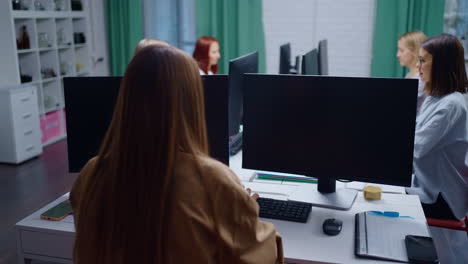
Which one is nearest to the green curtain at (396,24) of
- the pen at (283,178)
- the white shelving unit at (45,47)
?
the pen at (283,178)

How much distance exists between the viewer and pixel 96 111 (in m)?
1.81

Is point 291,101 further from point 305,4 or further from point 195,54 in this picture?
point 305,4

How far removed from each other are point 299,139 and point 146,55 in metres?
0.84

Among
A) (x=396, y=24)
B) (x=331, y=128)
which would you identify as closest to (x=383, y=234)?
(x=331, y=128)

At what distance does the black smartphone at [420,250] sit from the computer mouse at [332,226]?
0.70ft

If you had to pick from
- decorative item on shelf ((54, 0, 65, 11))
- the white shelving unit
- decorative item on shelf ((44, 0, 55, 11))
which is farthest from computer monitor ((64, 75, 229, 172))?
decorative item on shelf ((54, 0, 65, 11))

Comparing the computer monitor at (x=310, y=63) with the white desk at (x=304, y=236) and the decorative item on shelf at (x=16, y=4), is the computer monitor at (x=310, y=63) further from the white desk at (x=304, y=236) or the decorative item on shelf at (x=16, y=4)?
the decorative item on shelf at (x=16, y=4)

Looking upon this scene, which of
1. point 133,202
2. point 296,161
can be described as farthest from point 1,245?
point 133,202

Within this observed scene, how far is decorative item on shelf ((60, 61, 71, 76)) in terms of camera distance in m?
5.52

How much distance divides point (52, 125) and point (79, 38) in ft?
3.67

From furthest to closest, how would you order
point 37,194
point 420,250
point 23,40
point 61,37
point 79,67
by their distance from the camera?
point 79,67 → point 61,37 → point 23,40 → point 37,194 → point 420,250

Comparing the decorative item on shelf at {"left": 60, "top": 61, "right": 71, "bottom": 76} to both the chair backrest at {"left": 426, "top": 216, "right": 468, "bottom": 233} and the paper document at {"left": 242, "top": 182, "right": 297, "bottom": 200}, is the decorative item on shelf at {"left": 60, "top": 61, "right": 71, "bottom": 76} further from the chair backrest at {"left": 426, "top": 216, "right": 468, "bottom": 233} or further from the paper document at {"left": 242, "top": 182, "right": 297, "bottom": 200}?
the chair backrest at {"left": 426, "top": 216, "right": 468, "bottom": 233}

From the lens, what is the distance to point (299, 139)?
5.73ft

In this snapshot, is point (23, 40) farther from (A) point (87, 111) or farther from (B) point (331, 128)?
(B) point (331, 128)
